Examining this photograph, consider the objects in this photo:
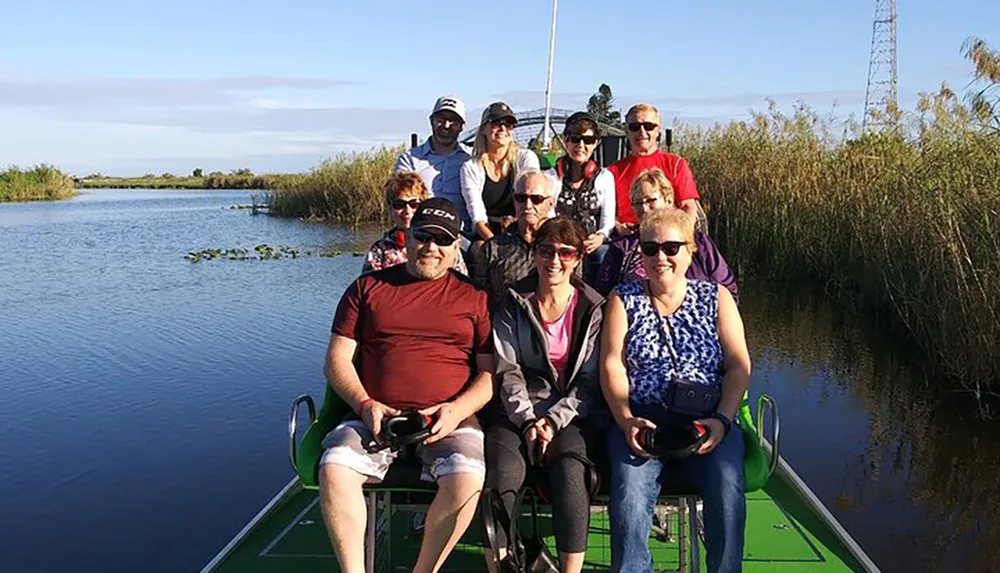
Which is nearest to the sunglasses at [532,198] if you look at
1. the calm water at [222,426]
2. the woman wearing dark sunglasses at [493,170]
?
the woman wearing dark sunglasses at [493,170]

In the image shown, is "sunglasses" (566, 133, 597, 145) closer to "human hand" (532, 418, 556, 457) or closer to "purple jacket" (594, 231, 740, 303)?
"purple jacket" (594, 231, 740, 303)

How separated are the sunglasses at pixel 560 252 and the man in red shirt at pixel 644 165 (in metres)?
1.21

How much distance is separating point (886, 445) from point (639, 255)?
13.5 feet

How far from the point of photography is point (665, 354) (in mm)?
3420

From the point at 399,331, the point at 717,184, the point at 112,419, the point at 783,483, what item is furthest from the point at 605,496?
the point at 717,184

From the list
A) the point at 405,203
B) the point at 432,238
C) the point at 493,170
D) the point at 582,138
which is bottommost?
the point at 432,238

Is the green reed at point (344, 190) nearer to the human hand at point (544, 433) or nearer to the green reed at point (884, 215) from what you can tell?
the green reed at point (884, 215)

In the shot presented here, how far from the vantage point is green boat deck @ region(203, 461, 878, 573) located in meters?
4.08

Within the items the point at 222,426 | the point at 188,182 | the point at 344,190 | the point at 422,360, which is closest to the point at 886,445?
the point at 422,360

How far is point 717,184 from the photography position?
14.3 meters

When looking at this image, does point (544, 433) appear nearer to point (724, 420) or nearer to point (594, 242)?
point (724, 420)

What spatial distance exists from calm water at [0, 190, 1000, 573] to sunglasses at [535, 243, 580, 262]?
10.0 ft

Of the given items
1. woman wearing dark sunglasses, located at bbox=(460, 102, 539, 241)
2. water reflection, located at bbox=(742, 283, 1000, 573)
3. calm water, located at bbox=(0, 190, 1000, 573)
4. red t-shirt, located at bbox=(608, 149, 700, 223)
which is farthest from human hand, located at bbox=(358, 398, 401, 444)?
water reflection, located at bbox=(742, 283, 1000, 573)

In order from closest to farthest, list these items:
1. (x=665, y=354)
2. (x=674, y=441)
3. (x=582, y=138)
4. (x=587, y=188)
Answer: (x=674, y=441)
(x=665, y=354)
(x=582, y=138)
(x=587, y=188)
